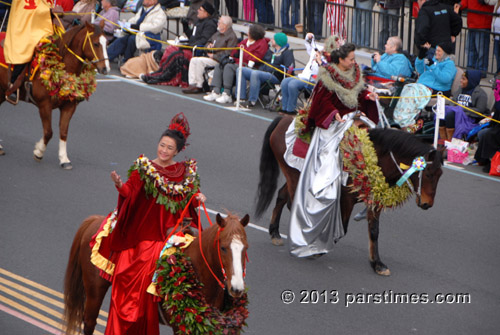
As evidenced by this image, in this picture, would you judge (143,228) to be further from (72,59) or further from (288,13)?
(288,13)

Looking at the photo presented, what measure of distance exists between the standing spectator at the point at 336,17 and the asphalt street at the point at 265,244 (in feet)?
15.0

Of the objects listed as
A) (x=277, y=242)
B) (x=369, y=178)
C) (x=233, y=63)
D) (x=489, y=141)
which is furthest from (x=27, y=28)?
(x=489, y=141)

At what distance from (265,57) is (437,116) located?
4.46m

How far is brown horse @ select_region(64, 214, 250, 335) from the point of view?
5.54 meters

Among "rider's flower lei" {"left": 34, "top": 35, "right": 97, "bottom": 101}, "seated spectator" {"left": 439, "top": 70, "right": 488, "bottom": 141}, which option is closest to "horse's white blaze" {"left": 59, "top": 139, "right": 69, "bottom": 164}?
"rider's flower lei" {"left": 34, "top": 35, "right": 97, "bottom": 101}

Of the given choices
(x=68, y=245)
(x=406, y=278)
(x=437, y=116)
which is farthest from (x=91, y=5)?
(x=406, y=278)

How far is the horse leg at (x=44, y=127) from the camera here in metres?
12.0

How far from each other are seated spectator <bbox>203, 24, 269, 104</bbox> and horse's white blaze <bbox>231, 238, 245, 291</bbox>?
36.8ft

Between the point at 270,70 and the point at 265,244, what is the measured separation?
7083 mm

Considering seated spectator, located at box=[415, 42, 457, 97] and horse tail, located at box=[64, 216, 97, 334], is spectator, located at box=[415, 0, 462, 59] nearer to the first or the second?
seated spectator, located at box=[415, 42, 457, 97]

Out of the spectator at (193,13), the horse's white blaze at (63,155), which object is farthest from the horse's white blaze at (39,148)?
the spectator at (193,13)

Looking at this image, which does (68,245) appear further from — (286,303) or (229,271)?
(229,271)

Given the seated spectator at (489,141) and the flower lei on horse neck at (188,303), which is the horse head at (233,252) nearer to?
the flower lei on horse neck at (188,303)

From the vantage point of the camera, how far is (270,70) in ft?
54.1
